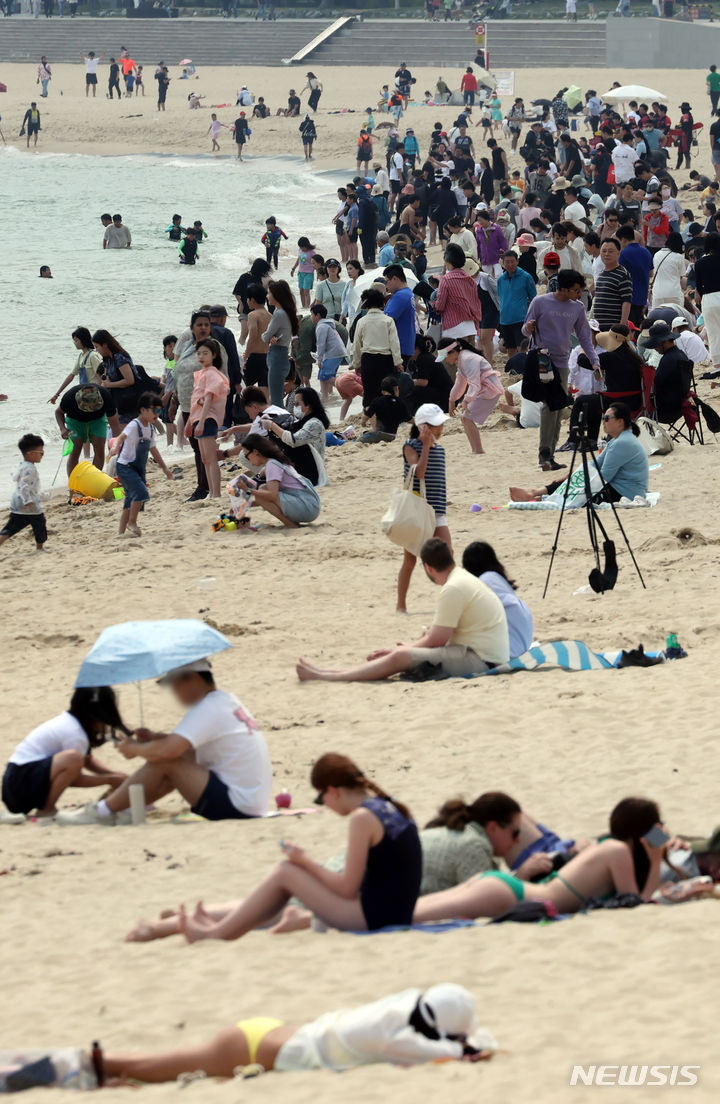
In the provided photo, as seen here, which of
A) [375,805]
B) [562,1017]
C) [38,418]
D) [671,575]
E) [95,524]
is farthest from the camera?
[38,418]

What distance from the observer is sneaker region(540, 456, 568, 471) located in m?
13.2

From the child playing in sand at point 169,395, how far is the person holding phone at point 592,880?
440 inches

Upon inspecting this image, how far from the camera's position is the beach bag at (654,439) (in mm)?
13258

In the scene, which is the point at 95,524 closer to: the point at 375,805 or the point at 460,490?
the point at 460,490

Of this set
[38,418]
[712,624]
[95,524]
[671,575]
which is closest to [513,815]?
[712,624]

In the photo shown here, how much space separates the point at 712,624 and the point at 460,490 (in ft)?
14.1

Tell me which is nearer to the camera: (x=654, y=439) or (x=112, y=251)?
(x=654, y=439)

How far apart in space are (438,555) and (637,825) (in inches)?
119

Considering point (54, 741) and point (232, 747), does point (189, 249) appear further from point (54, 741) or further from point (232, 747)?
point (232, 747)

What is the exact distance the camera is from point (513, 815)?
5734 mm

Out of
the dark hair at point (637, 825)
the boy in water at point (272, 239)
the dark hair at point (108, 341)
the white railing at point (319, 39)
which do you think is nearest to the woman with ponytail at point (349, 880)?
A: the dark hair at point (637, 825)

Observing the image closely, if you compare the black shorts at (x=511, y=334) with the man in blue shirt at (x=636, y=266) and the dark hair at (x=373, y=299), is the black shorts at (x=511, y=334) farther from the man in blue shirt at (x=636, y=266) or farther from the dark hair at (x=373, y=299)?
the dark hair at (x=373, y=299)

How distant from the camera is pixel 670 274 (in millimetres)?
17266

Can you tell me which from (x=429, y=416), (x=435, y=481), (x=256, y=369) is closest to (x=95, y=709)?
(x=429, y=416)
